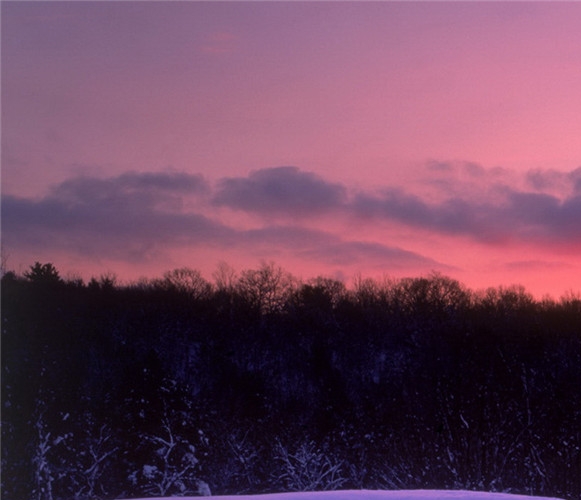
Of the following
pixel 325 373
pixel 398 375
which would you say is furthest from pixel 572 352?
pixel 325 373

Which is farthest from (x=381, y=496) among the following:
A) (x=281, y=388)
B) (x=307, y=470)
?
(x=281, y=388)

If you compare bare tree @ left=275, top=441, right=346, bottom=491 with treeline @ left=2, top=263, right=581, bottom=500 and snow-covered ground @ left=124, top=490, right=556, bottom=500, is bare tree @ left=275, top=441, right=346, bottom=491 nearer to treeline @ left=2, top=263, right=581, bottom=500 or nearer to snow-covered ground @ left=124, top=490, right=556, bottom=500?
treeline @ left=2, top=263, right=581, bottom=500

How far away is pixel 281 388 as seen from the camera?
3516 cm

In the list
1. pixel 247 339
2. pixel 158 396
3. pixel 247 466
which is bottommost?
pixel 247 466

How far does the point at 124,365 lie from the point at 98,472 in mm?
9432

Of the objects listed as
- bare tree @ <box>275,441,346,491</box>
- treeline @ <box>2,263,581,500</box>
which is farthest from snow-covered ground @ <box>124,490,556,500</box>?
bare tree @ <box>275,441,346,491</box>

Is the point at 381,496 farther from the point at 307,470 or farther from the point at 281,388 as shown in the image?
the point at 281,388

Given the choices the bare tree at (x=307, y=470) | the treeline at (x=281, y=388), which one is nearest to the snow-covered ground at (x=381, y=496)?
the treeline at (x=281, y=388)

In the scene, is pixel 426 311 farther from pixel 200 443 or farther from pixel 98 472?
pixel 98 472

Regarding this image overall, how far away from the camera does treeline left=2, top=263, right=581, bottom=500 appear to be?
2195 centimetres

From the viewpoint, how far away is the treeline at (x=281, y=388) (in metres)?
22.0

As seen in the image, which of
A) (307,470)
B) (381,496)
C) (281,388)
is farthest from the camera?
(281,388)

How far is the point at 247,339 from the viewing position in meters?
38.2

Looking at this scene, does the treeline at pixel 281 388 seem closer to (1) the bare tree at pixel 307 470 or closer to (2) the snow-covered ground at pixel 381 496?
(1) the bare tree at pixel 307 470
